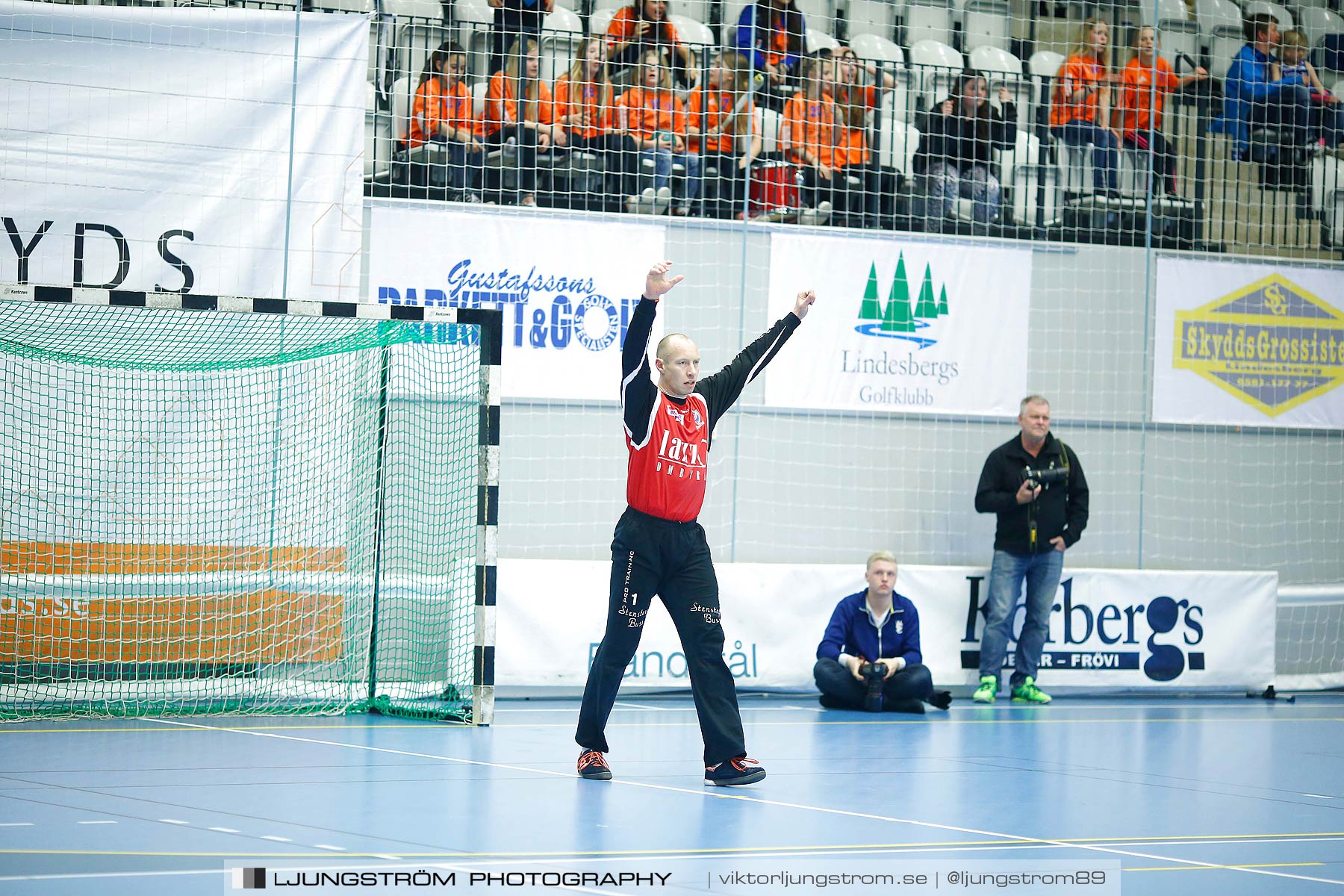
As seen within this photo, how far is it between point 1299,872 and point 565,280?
8.19 metres

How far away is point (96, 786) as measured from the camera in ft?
24.3

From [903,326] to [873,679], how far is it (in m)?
3.56

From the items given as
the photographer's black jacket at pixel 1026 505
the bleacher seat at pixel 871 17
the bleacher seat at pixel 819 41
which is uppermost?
the bleacher seat at pixel 871 17

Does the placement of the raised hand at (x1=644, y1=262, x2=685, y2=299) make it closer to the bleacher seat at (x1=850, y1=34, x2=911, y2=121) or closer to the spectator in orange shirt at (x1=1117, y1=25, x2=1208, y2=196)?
Result: the bleacher seat at (x1=850, y1=34, x2=911, y2=121)

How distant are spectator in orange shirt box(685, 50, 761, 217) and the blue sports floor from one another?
4.82 meters

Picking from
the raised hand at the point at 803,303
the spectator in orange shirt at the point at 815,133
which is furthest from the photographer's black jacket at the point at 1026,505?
the raised hand at the point at 803,303

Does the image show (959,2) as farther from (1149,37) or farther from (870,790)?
(870,790)

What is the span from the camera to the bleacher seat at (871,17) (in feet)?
51.4

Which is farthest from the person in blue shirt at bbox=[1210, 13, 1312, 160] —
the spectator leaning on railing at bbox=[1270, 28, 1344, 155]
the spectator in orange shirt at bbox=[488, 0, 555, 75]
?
the spectator in orange shirt at bbox=[488, 0, 555, 75]

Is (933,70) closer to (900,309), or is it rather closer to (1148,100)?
(1148,100)

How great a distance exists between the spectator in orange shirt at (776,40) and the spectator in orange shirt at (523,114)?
1.96 m

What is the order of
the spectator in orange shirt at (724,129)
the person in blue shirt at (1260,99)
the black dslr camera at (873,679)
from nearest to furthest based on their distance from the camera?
the black dslr camera at (873,679) < the spectator in orange shirt at (724,129) < the person in blue shirt at (1260,99)

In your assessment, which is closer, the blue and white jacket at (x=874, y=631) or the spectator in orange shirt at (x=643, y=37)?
the blue and white jacket at (x=874, y=631)

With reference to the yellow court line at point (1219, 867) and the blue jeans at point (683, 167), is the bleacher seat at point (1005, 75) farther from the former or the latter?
the yellow court line at point (1219, 867)
